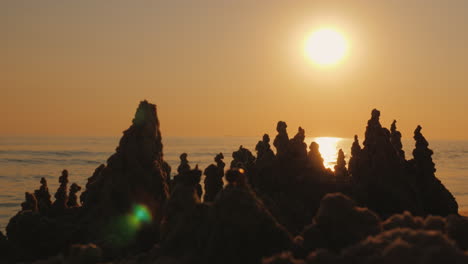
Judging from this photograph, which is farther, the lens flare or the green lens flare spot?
the green lens flare spot

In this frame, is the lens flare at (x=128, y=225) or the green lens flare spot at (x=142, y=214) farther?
the green lens flare spot at (x=142, y=214)

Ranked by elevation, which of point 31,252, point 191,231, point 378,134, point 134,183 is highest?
point 378,134

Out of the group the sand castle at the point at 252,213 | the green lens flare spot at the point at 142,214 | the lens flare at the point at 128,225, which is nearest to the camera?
the sand castle at the point at 252,213

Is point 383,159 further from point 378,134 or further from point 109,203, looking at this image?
point 109,203

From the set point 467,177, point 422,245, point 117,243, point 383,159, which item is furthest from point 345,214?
point 467,177

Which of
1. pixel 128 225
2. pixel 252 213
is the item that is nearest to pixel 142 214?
pixel 128 225

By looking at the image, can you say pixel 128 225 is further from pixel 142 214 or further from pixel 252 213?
pixel 252 213

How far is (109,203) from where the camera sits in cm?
3422

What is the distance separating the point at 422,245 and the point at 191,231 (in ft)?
37.4

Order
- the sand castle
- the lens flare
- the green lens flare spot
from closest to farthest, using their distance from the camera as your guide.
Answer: the sand castle < the lens flare < the green lens flare spot

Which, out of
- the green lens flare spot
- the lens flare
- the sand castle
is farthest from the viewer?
the green lens flare spot

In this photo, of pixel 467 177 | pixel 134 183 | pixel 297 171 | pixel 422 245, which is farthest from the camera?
pixel 467 177

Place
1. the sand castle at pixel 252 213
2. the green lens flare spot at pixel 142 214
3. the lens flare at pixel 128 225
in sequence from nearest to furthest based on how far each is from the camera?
the sand castle at pixel 252 213, the lens flare at pixel 128 225, the green lens flare spot at pixel 142 214

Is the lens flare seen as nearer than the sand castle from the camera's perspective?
No
